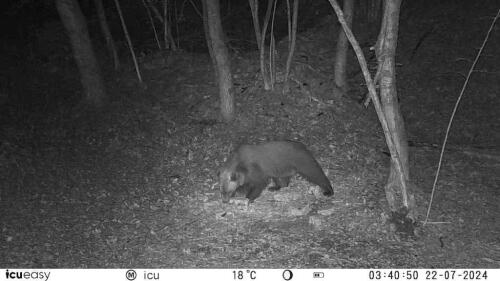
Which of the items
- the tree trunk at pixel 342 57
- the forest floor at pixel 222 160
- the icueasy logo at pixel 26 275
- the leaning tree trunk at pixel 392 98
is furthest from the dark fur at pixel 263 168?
the tree trunk at pixel 342 57

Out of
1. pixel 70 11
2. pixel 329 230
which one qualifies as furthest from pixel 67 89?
pixel 329 230

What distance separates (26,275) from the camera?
5.86 meters

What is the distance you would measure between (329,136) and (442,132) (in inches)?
120

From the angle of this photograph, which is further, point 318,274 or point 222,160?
point 222,160

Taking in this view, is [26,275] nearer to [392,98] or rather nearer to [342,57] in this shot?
[392,98]

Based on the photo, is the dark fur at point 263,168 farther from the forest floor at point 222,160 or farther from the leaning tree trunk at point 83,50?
the leaning tree trunk at point 83,50

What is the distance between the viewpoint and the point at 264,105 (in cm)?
1095

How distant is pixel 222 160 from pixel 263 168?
1.57 m

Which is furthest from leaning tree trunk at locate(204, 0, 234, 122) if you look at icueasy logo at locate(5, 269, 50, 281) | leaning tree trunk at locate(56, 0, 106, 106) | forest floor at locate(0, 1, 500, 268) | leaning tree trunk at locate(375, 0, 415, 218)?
icueasy logo at locate(5, 269, 50, 281)

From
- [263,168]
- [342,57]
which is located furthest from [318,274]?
[342,57]

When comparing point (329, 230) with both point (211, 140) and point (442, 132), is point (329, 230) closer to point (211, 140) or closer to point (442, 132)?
point (211, 140)

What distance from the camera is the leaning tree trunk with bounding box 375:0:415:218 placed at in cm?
650

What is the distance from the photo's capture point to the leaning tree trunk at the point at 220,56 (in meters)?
9.53

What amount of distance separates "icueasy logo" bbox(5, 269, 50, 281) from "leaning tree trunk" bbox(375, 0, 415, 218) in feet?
17.1
